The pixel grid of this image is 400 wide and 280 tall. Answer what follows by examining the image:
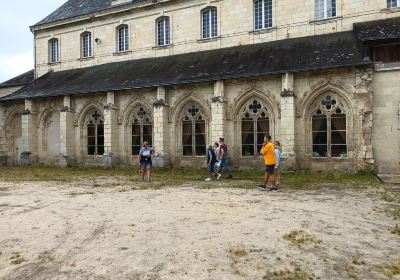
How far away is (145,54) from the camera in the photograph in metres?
20.3

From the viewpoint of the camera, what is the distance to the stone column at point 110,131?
18.0 meters

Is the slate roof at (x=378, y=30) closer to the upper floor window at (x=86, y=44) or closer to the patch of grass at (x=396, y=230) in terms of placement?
the patch of grass at (x=396, y=230)

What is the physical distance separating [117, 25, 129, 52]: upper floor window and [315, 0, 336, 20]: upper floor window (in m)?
10.9

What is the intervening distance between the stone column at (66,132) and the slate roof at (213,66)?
806 millimetres

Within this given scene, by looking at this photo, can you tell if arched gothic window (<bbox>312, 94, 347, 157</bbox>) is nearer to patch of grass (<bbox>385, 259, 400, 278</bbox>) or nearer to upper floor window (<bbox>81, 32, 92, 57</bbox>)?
patch of grass (<bbox>385, 259, 400, 278</bbox>)

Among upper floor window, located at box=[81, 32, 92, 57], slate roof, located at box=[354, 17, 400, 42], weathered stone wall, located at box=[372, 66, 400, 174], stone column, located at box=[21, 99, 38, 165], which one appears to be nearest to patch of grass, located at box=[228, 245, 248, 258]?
weathered stone wall, located at box=[372, 66, 400, 174]

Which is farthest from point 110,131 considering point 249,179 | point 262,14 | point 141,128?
point 262,14

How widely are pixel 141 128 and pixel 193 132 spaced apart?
9.82ft

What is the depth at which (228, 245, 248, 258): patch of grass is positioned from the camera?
4.49 meters

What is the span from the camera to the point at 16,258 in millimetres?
4500

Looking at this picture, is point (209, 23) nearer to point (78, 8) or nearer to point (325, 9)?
point (325, 9)

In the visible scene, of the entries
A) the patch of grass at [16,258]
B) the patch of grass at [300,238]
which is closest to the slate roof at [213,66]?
the patch of grass at [300,238]

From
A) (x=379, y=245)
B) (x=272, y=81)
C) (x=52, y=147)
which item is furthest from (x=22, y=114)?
(x=379, y=245)

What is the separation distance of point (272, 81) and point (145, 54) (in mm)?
8578
